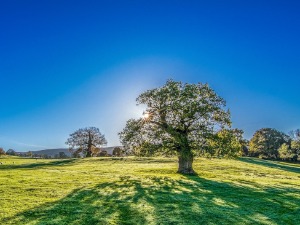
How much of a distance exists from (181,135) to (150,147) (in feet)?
14.1

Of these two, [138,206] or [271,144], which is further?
[271,144]

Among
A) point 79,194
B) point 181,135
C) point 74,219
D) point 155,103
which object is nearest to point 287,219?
point 74,219

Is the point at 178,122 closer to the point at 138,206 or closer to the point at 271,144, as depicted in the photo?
the point at 138,206

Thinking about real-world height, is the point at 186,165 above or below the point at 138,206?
above

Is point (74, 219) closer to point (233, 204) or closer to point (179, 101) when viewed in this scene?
point (233, 204)

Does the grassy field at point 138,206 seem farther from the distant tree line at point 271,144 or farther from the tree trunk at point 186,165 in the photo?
the distant tree line at point 271,144

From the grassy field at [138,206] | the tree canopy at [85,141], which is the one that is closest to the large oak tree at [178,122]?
the grassy field at [138,206]

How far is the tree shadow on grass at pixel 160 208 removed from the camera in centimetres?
1309

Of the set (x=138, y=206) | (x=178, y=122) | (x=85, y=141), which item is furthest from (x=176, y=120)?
(x=85, y=141)

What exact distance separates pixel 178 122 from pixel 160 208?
22256mm

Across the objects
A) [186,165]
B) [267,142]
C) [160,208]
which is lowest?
[160,208]

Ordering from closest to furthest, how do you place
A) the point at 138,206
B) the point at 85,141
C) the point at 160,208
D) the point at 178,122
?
the point at 160,208
the point at 138,206
the point at 178,122
the point at 85,141

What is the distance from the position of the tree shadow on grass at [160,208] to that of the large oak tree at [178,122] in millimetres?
15059

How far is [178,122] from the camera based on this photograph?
37094 millimetres
